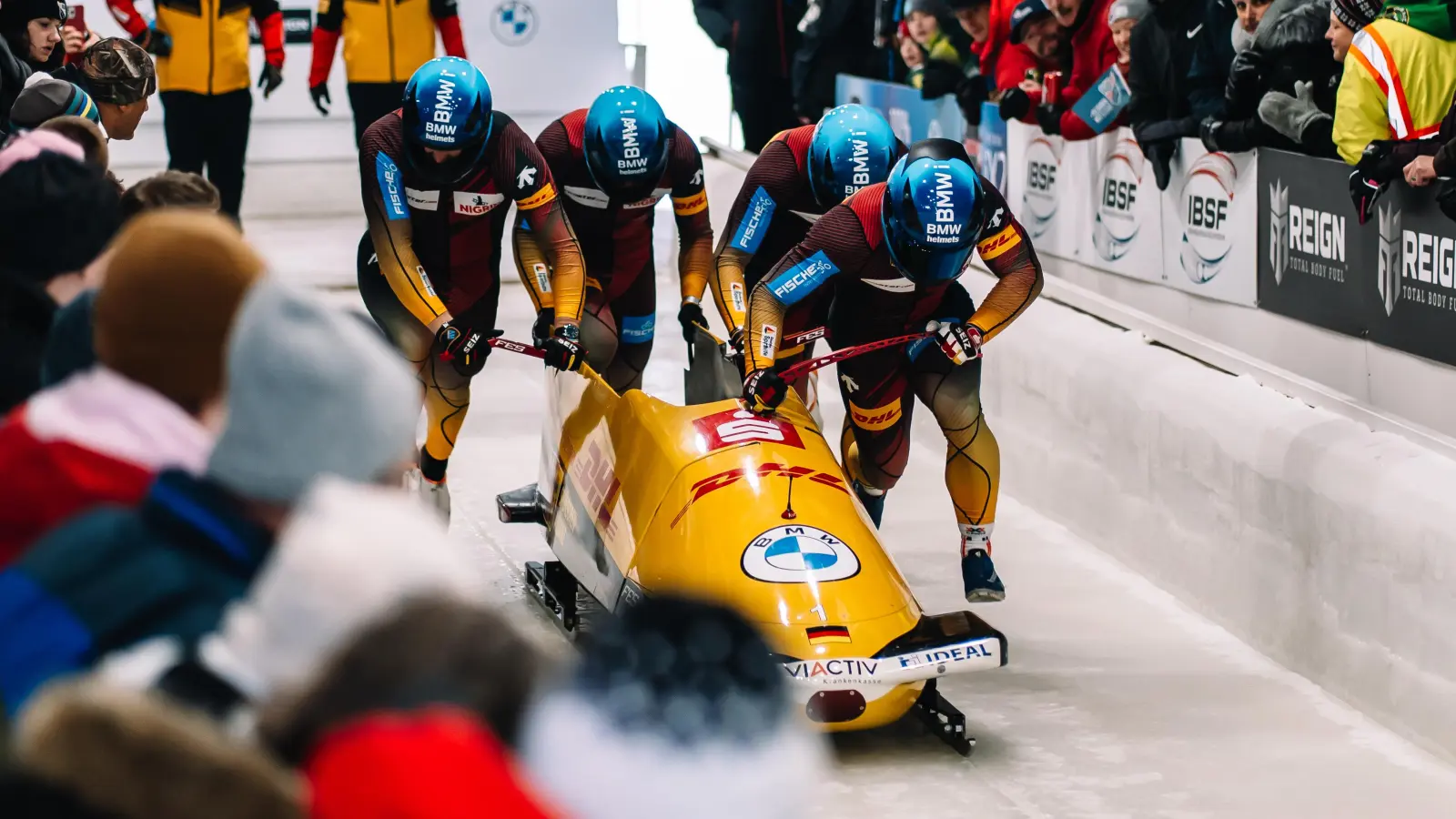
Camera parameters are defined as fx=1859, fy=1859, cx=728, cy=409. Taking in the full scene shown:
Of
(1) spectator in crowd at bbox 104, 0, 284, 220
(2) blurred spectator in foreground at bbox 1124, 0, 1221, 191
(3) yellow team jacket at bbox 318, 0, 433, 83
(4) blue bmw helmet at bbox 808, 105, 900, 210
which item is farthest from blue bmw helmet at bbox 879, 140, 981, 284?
(3) yellow team jacket at bbox 318, 0, 433, 83

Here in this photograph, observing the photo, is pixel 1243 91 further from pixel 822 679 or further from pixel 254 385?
pixel 254 385

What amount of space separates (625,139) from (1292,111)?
1.80 metres

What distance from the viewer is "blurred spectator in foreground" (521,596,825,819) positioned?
3.33 ft

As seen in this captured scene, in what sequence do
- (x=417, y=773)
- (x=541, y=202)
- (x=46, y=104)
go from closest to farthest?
(x=417, y=773) < (x=46, y=104) < (x=541, y=202)

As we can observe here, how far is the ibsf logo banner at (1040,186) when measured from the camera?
6652mm

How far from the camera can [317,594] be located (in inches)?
46.1

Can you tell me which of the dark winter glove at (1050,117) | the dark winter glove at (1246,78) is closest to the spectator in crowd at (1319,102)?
the dark winter glove at (1246,78)

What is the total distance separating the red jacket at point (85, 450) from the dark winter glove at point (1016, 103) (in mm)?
5453

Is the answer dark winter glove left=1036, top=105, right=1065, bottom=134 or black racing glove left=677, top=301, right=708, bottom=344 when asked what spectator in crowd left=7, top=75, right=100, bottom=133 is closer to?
black racing glove left=677, top=301, right=708, bottom=344

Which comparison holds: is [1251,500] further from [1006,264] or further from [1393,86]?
[1393,86]

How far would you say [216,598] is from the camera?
4.58 ft

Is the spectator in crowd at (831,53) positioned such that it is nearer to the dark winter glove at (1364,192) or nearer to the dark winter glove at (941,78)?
the dark winter glove at (941,78)

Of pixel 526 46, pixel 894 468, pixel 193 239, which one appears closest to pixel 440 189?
pixel 894 468

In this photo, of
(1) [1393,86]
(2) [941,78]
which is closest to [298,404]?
(1) [1393,86]
